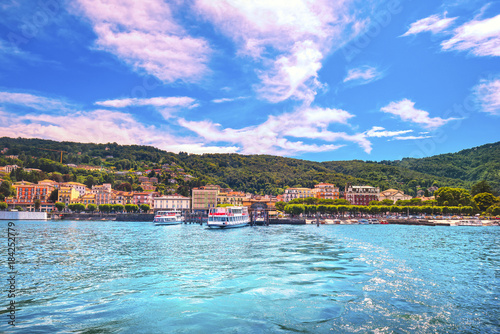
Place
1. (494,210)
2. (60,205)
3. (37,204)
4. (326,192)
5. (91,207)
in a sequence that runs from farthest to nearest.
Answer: (326,192)
(37,204)
(91,207)
(60,205)
(494,210)

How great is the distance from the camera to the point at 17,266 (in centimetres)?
2059

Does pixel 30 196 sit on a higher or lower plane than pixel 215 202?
higher

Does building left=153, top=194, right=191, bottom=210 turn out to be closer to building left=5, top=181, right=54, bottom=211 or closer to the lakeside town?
the lakeside town

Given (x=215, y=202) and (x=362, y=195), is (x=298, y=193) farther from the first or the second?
(x=215, y=202)

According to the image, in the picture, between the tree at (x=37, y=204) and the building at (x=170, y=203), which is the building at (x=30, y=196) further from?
the building at (x=170, y=203)

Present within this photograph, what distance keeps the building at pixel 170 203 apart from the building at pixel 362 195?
6858 cm

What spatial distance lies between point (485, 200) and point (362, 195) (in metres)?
52.3

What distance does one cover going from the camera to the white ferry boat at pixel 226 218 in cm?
6496

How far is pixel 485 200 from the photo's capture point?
9881cm

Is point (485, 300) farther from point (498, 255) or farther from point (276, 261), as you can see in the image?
point (498, 255)

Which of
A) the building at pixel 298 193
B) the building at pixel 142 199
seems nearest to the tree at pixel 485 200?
the building at pixel 298 193

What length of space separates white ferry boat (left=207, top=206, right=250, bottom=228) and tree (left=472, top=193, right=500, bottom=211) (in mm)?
70379

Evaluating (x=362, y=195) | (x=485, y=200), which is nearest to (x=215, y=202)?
(x=362, y=195)

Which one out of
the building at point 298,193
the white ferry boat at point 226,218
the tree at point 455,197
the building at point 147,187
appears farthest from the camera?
the building at point 147,187
